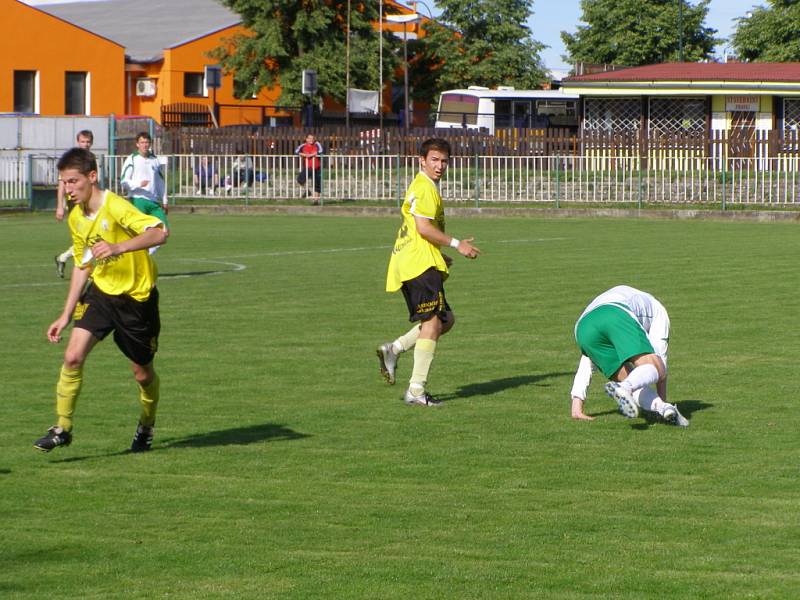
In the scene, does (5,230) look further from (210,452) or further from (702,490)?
(702,490)

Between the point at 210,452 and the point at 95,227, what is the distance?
1.47m

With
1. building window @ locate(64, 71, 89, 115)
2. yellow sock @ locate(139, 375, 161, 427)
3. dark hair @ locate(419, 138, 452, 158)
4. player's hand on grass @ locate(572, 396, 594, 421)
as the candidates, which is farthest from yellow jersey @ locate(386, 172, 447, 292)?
building window @ locate(64, 71, 89, 115)

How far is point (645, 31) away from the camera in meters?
80.2

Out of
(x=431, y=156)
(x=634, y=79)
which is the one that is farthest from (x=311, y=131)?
(x=431, y=156)

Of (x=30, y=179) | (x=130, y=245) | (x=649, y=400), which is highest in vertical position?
(x=30, y=179)

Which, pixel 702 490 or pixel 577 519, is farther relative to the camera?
pixel 702 490

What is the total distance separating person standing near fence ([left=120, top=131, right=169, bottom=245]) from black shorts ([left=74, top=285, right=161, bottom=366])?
11.1 metres

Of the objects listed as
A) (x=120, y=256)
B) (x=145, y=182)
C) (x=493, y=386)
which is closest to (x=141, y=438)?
(x=120, y=256)

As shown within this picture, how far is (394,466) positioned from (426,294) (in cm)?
240

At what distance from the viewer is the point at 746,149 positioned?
3784 centimetres

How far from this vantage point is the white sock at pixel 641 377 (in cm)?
913

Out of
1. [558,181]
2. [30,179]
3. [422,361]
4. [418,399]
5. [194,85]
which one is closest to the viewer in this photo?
[418,399]

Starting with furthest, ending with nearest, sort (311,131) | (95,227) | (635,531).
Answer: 1. (311,131)
2. (95,227)
3. (635,531)

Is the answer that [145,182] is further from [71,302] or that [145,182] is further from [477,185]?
[477,185]
